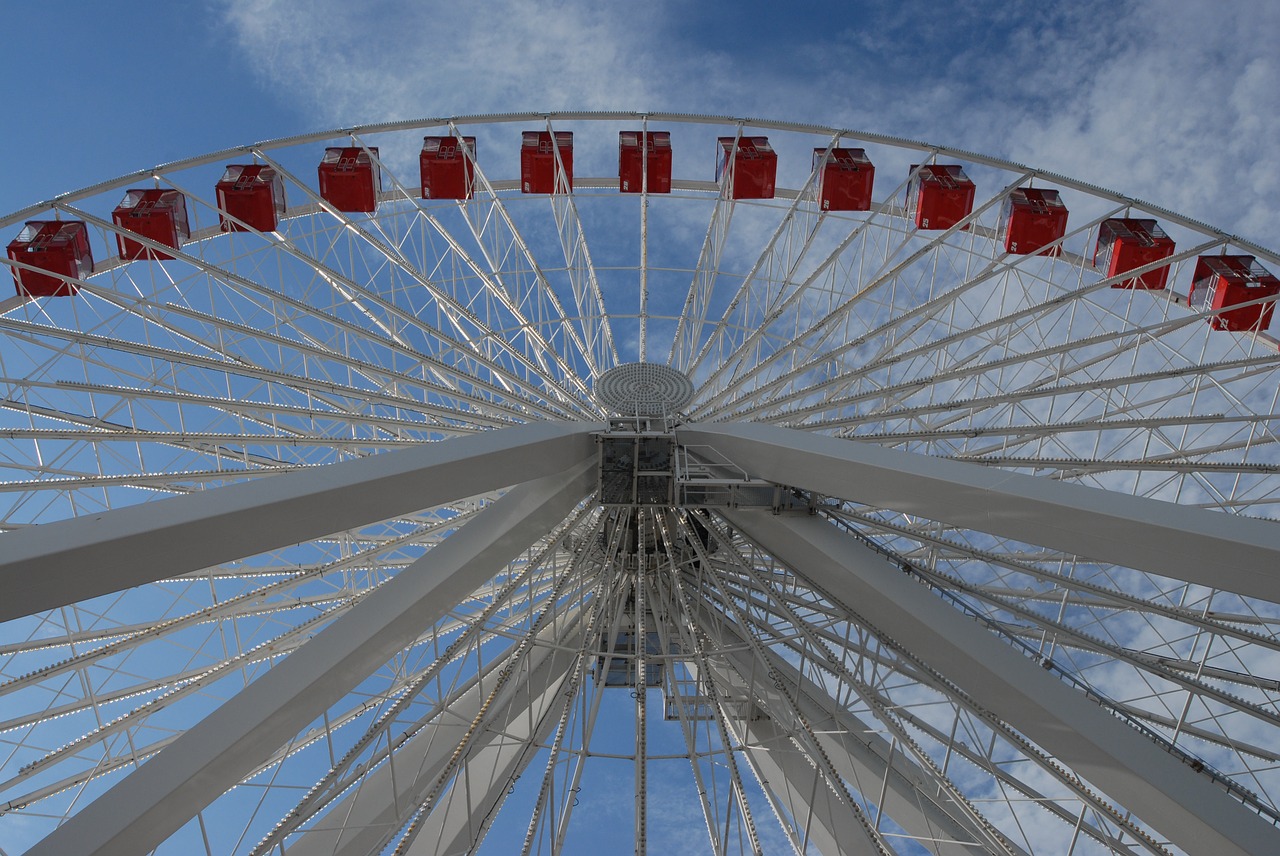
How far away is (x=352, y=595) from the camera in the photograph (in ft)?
59.7

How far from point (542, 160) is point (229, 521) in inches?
554

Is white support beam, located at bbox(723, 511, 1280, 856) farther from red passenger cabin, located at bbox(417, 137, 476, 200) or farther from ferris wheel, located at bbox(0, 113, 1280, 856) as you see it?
red passenger cabin, located at bbox(417, 137, 476, 200)

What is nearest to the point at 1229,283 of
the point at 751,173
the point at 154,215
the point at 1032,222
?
the point at 1032,222

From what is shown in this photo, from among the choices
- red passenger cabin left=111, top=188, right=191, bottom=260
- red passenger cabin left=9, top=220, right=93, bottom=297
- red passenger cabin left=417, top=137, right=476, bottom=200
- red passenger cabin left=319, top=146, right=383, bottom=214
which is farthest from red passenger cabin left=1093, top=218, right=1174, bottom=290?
red passenger cabin left=9, top=220, right=93, bottom=297

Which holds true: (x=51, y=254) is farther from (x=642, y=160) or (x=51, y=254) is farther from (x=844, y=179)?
(x=844, y=179)

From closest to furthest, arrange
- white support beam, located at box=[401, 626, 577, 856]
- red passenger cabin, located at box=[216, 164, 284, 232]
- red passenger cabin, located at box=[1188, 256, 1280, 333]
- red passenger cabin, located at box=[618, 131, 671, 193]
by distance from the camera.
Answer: white support beam, located at box=[401, 626, 577, 856] < red passenger cabin, located at box=[1188, 256, 1280, 333] < red passenger cabin, located at box=[216, 164, 284, 232] < red passenger cabin, located at box=[618, 131, 671, 193]

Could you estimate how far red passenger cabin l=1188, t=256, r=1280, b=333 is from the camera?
18.5 meters

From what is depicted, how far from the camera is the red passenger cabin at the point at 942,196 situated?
65.6 feet

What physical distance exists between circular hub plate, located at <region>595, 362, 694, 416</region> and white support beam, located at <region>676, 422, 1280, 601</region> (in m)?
5.13

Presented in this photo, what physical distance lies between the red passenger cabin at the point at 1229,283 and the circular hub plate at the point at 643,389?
10.5 metres

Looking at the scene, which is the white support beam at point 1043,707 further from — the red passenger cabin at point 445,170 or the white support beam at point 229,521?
the red passenger cabin at point 445,170

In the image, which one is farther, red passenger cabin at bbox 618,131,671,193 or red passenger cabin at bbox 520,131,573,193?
red passenger cabin at bbox 618,131,671,193

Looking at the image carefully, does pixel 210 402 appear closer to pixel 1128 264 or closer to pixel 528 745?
pixel 528 745

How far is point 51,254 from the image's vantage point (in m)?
17.2
